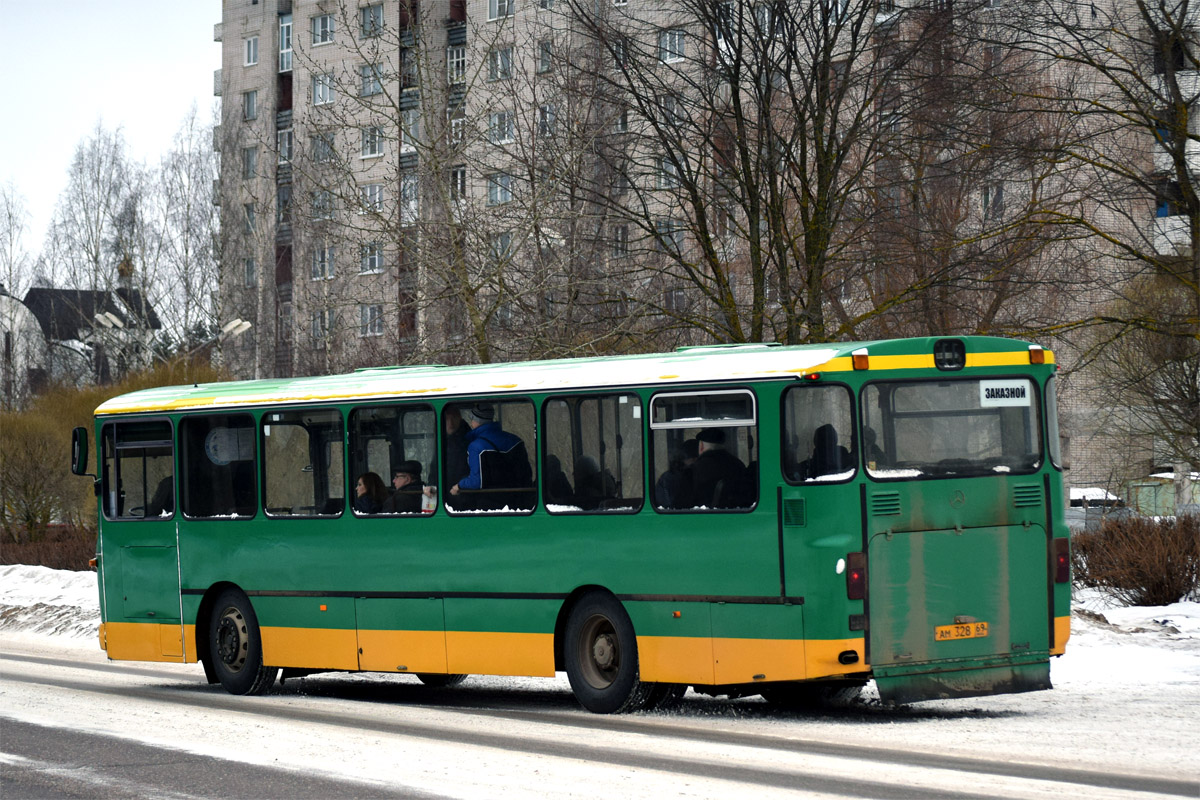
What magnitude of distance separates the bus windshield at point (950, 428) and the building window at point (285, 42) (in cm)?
6044

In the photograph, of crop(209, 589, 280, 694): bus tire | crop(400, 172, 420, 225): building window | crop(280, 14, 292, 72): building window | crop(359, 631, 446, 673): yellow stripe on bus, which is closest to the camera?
crop(359, 631, 446, 673): yellow stripe on bus

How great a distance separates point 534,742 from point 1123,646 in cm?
758

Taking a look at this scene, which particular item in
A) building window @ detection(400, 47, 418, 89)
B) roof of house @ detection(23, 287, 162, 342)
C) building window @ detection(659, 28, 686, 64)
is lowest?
building window @ detection(659, 28, 686, 64)

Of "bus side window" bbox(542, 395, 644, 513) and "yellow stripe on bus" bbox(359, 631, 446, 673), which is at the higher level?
"bus side window" bbox(542, 395, 644, 513)

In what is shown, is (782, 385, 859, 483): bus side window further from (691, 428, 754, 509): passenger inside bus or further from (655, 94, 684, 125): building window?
(655, 94, 684, 125): building window

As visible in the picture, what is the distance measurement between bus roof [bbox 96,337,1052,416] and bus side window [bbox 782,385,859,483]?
0.54ft

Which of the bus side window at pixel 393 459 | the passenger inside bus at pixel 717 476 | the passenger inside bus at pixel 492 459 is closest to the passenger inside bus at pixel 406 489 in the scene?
the bus side window at pixel 393 459

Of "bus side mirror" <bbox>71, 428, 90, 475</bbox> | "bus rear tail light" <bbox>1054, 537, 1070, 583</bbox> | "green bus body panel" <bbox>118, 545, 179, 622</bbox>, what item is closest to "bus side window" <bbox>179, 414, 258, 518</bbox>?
"green bus body panel" <bbox>118, 545, 179, 622</bbox>

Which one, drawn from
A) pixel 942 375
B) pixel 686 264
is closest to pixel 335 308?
pixel 686 264

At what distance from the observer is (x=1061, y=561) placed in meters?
12.3

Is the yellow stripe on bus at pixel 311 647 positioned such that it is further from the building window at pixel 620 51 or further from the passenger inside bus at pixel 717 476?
the building window at pixel 620 51

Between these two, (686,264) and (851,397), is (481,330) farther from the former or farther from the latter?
(851,397)

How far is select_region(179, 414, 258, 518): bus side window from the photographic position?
606 inches

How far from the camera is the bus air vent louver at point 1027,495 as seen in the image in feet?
39.8
